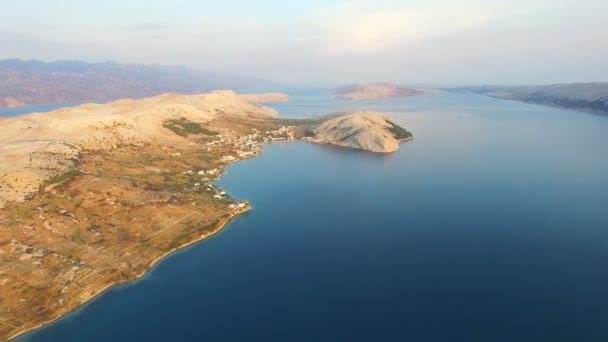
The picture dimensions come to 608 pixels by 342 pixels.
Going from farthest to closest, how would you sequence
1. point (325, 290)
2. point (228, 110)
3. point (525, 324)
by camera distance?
1. point (228, 110)
2. point (325, 290)
3. point (525, 324)

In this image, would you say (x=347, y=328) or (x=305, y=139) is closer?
(x=347, y=328)

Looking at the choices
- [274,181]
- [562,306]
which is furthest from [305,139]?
[562,306]

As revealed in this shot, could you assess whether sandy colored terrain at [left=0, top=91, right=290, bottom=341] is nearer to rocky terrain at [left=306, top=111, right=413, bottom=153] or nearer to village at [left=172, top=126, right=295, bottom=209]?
village at [left=172, top=126, right=295, bottom=209]

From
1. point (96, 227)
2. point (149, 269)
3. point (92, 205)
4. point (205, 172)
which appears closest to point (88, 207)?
point (92, 205)

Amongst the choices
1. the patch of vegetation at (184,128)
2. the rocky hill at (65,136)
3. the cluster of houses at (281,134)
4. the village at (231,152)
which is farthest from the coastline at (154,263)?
the patch of vegetation at (184,128)

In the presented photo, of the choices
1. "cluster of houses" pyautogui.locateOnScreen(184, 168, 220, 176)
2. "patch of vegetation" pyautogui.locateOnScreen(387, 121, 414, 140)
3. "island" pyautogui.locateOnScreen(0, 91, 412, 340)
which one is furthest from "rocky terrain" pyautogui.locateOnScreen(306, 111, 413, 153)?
"cluster of houses" pyautogui.locateOnScreen(184, 168, 220, 176)

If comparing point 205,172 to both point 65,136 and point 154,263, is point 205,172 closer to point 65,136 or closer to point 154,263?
point 65,136

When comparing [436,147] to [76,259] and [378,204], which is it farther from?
[76,259]
